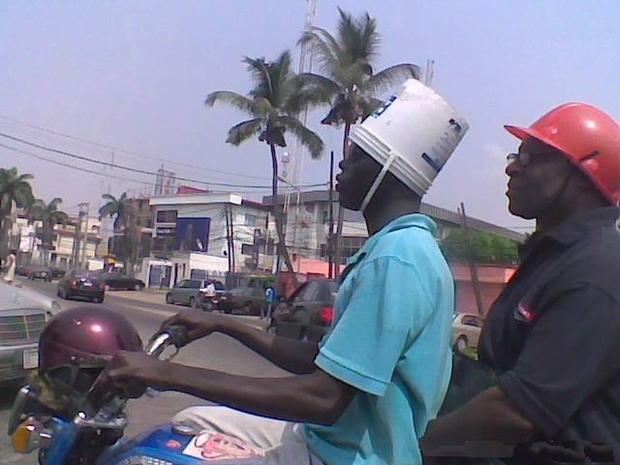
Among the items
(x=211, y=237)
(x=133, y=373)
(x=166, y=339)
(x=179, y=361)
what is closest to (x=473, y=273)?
(x=166, y=339)

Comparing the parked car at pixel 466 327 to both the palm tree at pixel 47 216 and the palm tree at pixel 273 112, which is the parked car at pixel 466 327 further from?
the palm tree at pixel 47 216

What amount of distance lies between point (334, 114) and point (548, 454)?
27.9 m

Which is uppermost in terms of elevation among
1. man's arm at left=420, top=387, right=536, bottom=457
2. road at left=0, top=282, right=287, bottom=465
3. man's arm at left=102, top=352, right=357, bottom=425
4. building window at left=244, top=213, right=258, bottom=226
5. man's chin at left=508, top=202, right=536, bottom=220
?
building window at left=244, top=213, right=258, bottom=226

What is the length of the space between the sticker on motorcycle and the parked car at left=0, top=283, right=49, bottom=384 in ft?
16.0

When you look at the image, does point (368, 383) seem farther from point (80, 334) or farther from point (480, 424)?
point (80, 334)

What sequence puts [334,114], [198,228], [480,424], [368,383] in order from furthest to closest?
[198,228], [334,114], [480,424], [368,383]

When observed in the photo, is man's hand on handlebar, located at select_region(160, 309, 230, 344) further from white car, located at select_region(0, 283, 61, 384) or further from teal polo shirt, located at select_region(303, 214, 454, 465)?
white car, located at select_region(0, 283, 61, 384)

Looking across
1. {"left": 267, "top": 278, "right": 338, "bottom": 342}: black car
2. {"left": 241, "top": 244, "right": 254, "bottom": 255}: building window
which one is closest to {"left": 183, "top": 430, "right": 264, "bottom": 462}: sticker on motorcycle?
{"left": 267, "top": 278, "right": 338, "bottom": 342}: black car

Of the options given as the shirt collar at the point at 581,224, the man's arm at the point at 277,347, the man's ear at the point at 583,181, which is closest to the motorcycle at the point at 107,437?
the man's arm at the point at 277,347

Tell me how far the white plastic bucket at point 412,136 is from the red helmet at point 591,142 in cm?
27

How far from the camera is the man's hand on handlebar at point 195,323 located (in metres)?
2.32

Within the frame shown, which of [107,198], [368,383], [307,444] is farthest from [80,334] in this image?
[107,198]

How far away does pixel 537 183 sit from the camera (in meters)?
2.06

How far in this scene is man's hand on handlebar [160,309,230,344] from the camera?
7.62 ft
